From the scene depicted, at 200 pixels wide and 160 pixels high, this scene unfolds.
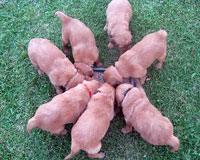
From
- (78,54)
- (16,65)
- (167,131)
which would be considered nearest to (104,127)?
(167,131)

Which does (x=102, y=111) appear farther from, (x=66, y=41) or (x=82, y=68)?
(x=66, y=41)

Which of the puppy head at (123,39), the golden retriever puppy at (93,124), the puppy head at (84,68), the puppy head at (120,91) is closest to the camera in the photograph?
the golden retriever puppy at (93,124)

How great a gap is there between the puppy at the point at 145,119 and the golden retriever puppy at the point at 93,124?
0.23m

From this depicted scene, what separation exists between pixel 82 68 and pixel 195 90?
1993 mm

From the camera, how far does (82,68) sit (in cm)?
345

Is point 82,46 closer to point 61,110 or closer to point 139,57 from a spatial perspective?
point 139,57

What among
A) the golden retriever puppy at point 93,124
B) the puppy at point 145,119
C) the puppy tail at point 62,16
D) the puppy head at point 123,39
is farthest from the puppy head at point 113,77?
the puppy tail at point 62,16

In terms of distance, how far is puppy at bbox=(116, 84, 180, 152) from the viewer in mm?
2734

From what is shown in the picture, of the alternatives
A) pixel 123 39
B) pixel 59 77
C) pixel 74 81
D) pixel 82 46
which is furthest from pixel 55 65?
pixel 123 39

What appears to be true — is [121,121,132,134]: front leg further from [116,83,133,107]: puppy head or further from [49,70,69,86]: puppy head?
[49,70,69,86]: puppy head

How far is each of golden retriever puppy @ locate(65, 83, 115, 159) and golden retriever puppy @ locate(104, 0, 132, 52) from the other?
100 cm

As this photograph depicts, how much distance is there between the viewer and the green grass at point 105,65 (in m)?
3.32

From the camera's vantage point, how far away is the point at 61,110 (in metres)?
2.86

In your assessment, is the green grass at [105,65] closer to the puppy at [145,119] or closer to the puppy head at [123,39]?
the puppy head at [123,39]
